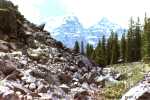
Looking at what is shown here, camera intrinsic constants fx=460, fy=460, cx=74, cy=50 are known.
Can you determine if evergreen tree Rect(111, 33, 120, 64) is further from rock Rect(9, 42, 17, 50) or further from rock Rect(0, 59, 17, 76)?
rock Rect(0, 59, 17, 76)

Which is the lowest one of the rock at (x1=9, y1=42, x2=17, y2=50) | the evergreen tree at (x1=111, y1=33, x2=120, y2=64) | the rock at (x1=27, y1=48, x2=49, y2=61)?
the evergreen tree at (x1=111, y1=33, x2=120, y2=64)

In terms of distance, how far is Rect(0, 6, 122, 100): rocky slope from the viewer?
25528mm

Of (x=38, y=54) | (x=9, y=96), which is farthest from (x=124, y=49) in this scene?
(x=9, y=96)

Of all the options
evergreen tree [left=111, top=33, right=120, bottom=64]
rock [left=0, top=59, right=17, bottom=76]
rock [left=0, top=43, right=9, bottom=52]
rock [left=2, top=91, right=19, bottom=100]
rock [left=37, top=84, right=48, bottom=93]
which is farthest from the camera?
evergreen tree [left=111, top=33, right=120, bottom=64]

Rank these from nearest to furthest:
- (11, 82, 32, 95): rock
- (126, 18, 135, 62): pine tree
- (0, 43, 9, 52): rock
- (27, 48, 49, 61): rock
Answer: (11, 82, 32, 95): rock
(0, 43, 9, 52): rock
(27, 48, 49, 61): rock
(126, 18, 135, 62): pine tree

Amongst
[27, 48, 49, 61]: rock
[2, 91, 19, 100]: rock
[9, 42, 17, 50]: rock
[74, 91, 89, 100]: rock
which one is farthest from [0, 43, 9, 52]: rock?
[2, 91, 19, 100]: rock

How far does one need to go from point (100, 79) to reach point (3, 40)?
388 inches

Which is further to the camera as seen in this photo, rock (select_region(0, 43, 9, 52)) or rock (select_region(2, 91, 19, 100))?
rock (select_region(0, 43, 9, 52))

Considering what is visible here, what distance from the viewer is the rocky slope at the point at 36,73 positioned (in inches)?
1005

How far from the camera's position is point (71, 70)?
4138 cm

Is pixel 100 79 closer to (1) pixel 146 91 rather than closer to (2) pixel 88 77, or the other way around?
(2) pixel 88 77

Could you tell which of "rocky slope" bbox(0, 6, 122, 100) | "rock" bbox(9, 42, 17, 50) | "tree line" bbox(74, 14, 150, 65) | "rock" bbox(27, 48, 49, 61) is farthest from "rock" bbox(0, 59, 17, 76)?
"tree line" bbox(74, 14, 150, 65)

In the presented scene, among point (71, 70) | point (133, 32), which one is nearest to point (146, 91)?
point (71, 70)

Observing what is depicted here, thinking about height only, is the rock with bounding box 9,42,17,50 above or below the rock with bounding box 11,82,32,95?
above
